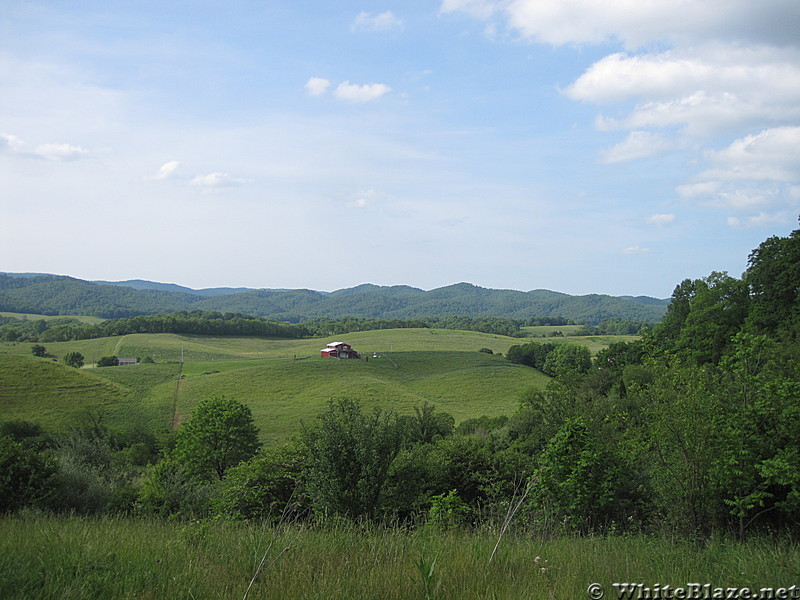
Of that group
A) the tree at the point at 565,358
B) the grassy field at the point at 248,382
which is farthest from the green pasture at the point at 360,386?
the tree at the point at 565,358

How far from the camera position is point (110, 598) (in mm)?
4188

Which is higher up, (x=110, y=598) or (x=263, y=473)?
(x=110, y=598)

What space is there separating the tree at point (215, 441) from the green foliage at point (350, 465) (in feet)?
88.1

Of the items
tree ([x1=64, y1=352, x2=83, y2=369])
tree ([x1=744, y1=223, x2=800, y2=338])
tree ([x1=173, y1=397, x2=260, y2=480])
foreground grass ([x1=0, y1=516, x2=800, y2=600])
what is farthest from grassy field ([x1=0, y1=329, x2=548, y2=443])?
foreground grass ([x1=0, y1=516, x2=800, y2=600])

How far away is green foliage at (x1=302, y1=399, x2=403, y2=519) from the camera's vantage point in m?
12.8

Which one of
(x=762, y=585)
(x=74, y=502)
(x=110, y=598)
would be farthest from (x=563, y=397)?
(x=110, y=598)

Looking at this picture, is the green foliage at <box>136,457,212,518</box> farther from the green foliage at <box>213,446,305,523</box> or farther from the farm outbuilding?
the farm outbuilding

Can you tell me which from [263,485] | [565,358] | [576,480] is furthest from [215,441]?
[565,358]

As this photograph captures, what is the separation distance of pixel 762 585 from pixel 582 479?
31.8ft

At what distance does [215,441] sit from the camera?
38.8 metres

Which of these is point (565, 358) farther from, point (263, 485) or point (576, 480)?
point (576, 480)

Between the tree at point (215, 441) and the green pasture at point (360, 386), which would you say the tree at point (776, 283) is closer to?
the green pasture at point (360, 386)

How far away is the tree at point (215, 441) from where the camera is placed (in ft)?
125

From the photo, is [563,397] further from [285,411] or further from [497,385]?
Result: [497,385]
